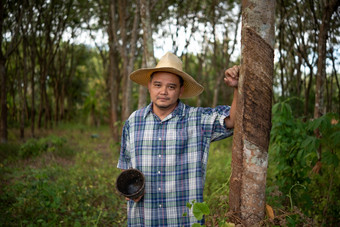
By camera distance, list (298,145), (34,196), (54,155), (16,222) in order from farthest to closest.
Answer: (54,155)
(34,196)
(16,222)
(298,145)

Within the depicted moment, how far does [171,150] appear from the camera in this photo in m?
2.12

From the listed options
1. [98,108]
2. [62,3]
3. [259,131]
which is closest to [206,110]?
[259,131]

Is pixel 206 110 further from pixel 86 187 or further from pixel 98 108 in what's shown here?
pixel 98 108

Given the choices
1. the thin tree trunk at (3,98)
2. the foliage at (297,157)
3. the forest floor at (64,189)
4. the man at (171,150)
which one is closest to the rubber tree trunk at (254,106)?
the forest floor at (64,189)

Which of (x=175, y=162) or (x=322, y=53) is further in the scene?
(x=322, y=53)

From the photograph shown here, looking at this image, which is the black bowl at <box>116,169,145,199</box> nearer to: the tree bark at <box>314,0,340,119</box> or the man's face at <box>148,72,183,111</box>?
the man's face at <box>148,72,183,111</box>

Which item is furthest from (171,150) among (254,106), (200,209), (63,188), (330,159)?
(63,188)

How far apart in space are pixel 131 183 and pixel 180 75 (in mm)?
960

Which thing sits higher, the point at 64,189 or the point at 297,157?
the point at 297,157

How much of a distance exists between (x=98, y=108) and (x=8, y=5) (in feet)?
32.5

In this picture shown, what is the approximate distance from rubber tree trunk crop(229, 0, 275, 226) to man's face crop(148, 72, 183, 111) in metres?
0.63

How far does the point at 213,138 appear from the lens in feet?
7.02

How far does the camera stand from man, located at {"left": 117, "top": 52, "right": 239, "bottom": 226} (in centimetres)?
210

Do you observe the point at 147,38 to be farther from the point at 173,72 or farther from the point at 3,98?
the point at 3,98
